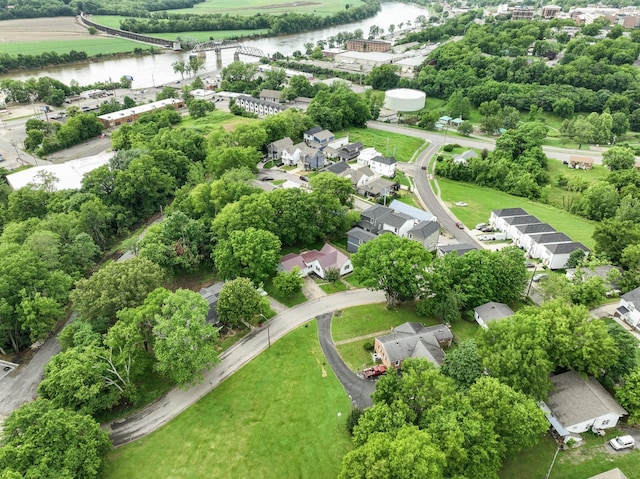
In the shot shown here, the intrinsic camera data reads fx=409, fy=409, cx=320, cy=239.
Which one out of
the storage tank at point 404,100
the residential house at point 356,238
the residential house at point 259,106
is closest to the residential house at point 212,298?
the residential house at point 356,238

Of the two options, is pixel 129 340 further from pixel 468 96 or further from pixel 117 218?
pixel 468 96

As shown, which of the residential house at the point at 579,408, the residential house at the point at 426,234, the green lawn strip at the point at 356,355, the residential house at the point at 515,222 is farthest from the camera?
the residential house at the point at 515,222

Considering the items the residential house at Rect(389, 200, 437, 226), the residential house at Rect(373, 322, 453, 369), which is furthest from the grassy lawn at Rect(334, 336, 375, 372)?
the residential house at Rect(389, 200, 437, 226)

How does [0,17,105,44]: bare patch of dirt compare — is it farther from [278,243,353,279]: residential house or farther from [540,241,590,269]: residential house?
[540,241,590,269]: residential house

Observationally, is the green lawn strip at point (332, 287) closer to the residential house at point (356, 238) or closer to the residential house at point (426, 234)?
the residential house at point (356, 238)

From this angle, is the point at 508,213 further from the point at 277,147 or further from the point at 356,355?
the point at 277,147

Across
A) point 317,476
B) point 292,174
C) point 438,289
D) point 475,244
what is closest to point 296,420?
point 317,476
